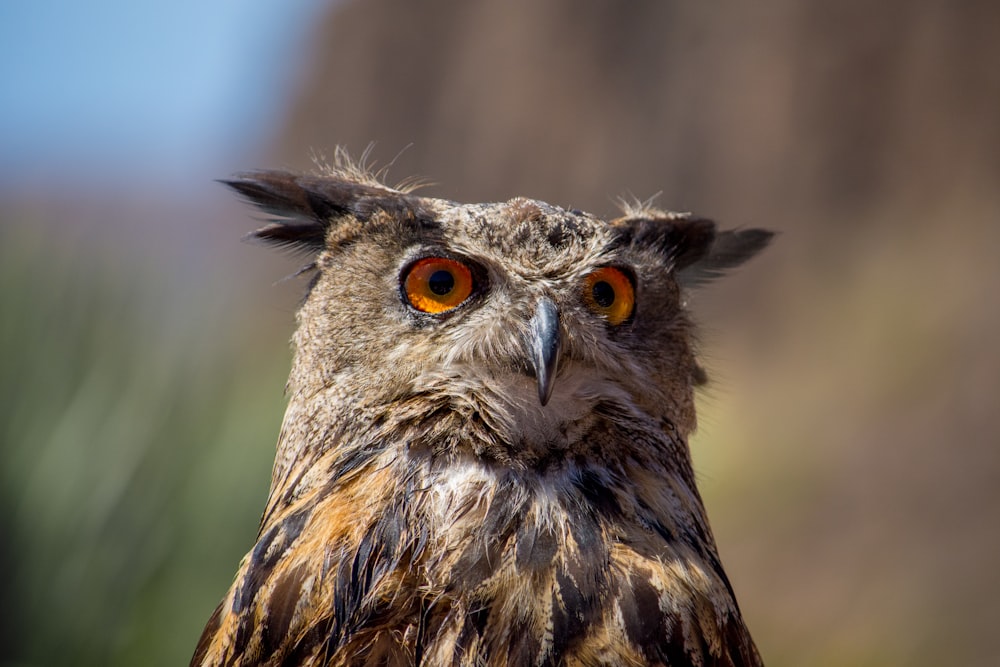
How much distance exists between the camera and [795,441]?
8727 mm

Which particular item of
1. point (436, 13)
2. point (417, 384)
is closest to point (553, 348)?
point (417, 384)

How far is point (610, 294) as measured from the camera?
2127mm

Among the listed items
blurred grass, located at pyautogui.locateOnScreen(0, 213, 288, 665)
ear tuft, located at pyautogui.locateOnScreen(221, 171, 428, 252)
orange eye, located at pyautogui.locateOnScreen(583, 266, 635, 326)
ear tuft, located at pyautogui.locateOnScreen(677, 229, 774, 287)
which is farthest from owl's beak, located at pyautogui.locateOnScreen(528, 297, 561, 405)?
blurred grass, located at pyautogui.locateOnScreen(0, 213, 288, 665)

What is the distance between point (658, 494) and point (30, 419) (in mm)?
2261

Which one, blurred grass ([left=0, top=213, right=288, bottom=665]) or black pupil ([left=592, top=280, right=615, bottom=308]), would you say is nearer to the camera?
black pupil ([left=592, top=280, right=615, bottom=308])

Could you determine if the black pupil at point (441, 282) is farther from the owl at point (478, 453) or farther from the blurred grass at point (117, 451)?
the blurred grass at point (117, 451)

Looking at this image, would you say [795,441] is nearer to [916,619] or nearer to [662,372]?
[916,619]

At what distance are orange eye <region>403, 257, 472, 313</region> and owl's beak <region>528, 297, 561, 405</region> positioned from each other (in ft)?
0.56

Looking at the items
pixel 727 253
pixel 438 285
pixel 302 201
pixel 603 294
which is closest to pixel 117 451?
pixel 302 201

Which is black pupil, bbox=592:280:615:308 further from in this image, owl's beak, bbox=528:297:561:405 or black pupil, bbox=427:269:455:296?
black pupil, bbox=427:269:455:296

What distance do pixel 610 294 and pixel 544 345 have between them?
1.01ft

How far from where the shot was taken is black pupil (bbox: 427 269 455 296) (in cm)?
202

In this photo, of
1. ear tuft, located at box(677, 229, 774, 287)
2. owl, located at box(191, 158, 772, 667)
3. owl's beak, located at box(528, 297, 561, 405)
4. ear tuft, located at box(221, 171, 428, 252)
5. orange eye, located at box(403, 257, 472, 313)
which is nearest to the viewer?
owl, located at box(191, 158, 772, 667)

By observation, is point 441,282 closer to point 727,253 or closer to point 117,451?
point 727,253
